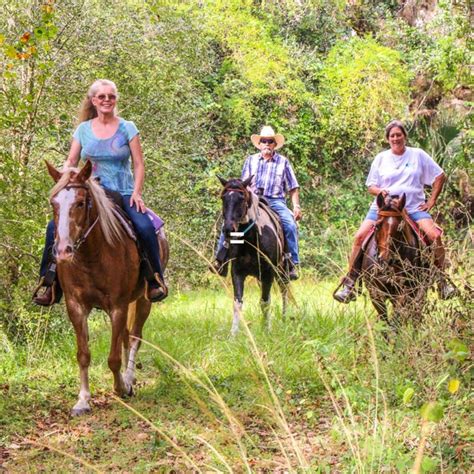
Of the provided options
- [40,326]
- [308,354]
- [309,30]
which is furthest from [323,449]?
[309,30]

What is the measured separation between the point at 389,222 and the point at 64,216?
351 centimetres

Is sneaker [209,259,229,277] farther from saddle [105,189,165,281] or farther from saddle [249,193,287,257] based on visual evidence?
saddle [105,189,165,281]

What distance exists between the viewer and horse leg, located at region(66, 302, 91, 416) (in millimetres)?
7119

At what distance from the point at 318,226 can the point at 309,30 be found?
19.5ft

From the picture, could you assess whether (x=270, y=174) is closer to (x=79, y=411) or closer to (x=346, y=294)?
(x=346, y=294)

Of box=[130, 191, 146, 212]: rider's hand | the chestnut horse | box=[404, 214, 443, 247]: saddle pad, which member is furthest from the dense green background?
box=[404, 214, 443, 247]: saddle pad

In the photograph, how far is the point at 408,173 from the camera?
923 centimetres

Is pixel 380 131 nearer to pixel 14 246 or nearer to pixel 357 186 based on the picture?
pixel 357 186

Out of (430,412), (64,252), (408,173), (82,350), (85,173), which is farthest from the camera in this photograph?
(408,173)

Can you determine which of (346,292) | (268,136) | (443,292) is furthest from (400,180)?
(268,136)

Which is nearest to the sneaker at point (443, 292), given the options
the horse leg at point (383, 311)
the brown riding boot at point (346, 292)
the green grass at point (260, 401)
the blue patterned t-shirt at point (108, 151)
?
the green grass at point (260, 401)

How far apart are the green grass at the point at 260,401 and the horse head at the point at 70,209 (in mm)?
976

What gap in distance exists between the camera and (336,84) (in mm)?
22953

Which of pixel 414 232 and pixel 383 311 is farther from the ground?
pixel 414 232
